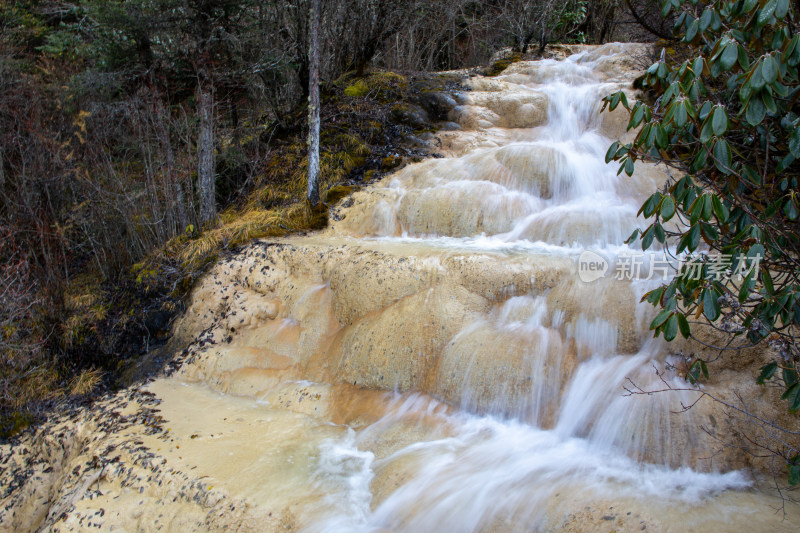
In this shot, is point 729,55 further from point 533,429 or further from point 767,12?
point 533,429

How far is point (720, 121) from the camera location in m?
2.07

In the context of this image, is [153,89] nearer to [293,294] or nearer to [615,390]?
[293,294]

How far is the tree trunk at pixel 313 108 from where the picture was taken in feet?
21.7

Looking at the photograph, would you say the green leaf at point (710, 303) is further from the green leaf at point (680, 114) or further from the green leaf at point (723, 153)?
the green leaf at point (680, 114)

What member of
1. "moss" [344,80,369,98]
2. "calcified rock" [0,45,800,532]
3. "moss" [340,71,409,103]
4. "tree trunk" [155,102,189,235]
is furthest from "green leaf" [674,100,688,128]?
"moss" [344,80,369,98]

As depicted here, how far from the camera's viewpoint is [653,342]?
383 centimetres

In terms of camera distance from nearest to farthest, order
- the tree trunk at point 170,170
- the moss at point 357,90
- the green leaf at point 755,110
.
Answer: the green leaf at point 755,110 < the tree trunk at point 170,170 < the moss at point 357,90

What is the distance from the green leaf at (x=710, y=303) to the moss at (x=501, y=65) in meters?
9.58

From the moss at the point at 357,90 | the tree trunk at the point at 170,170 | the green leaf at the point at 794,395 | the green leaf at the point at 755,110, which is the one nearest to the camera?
the green leaf at the point at 755,110

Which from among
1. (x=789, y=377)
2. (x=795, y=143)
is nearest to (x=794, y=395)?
(x=789, y=377)

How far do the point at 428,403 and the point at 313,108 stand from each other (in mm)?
4719

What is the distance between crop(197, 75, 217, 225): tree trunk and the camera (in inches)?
279

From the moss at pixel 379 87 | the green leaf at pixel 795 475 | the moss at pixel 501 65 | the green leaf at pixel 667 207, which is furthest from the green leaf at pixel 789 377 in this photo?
the moss at pixel 501 65

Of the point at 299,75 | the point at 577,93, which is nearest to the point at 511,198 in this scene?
the point at 577,93
